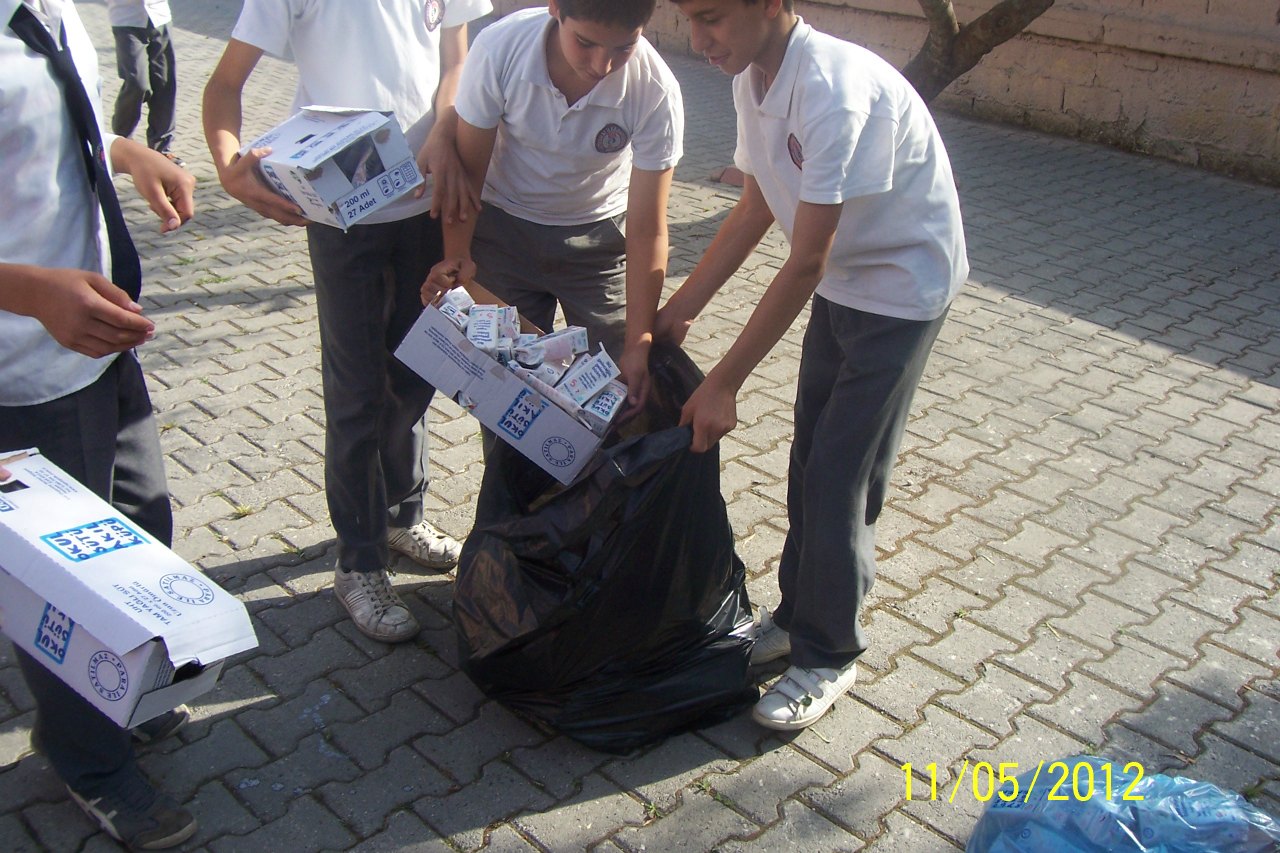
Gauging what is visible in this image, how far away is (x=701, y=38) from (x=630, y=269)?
0.64 meters

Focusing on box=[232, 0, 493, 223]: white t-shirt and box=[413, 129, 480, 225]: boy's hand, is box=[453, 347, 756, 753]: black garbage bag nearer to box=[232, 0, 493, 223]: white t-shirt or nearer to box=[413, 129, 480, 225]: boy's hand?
box=[413, 129, 480, 225]: boy's hand

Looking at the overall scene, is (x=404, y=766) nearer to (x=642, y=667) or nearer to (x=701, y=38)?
(x=642, y=667)

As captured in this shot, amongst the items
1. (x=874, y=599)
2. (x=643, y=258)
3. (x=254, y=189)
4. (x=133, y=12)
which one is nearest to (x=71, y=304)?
(x=254, y=189)

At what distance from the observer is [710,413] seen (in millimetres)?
2273

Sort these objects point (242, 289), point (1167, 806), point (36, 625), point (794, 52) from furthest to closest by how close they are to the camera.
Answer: point (242, 289)
point (794, 52)
point (1167, 806)
point (36, 625)

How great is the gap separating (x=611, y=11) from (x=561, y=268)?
0.70 metres

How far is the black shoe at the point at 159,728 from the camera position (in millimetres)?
2451

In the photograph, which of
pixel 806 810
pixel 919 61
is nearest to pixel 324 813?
pixel 806 810

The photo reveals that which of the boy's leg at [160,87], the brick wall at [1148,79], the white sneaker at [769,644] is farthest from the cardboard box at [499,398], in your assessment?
the brick wall at [1148,79]

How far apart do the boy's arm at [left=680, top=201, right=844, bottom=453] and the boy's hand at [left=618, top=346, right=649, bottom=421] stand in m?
0.24

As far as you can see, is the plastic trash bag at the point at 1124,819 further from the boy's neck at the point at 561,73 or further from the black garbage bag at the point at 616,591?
the boy's neck at the point at 561,73

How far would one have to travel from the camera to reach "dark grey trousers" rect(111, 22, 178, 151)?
6.56 metres

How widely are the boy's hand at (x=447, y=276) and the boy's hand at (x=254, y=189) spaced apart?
0.32 m

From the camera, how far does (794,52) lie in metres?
2.15
